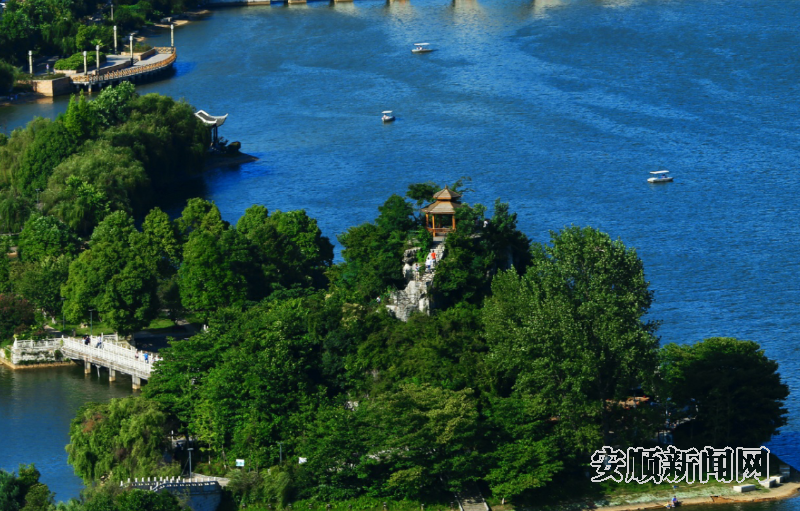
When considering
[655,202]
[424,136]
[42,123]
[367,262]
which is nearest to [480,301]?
[367,262]

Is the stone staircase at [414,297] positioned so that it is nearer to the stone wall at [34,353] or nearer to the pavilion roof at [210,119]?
the stone wall at [34,353]

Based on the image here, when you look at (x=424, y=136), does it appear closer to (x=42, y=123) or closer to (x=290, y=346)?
(x=42, y=123)

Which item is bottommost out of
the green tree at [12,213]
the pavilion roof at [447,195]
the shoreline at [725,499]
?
the shoreline at [725,499]

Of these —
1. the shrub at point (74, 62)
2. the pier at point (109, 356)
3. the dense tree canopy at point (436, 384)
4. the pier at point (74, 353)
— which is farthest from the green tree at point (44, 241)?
the shrub at point (74, 62)

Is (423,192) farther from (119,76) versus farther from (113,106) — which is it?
(119,76)

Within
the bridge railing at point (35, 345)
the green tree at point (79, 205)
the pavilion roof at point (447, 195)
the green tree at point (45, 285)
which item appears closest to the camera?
the pavilion roof at point (447, 195)

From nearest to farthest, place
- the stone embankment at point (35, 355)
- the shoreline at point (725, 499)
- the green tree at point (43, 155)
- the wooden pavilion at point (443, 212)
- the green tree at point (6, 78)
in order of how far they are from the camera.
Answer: the shoreline at point (725, 499) → the wooden pavilion at point (443, 212) → the stone embankment at point (35, 355) → the green tree at point (43, 155) → the green tree at point (6, 78)

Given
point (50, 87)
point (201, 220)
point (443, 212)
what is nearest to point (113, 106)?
point (201, 220)
